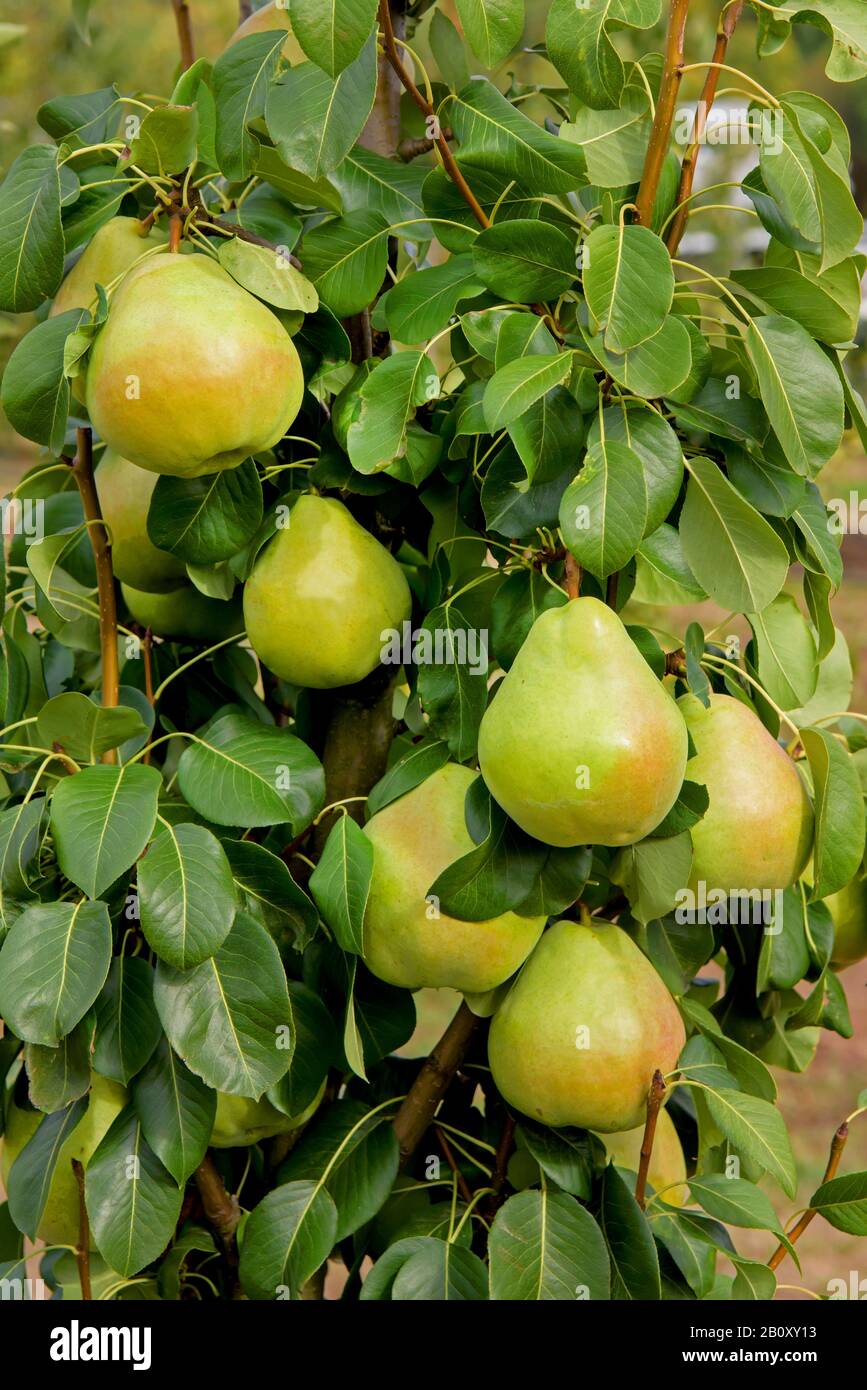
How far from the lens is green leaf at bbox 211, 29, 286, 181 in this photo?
813 mm

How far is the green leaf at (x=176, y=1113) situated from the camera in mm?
850

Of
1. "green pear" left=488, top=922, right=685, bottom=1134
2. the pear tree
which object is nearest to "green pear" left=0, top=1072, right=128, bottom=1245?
the pear tree

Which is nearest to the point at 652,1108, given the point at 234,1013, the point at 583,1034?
the point at 583,1034

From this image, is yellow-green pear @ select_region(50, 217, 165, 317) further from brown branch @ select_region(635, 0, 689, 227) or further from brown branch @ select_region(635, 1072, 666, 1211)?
brown branch @ select_region(635, 1072, 666, 1211)

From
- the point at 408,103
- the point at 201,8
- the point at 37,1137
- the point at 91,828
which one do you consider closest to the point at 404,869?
the point at 91,828

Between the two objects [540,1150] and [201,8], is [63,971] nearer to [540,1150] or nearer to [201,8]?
[540,1150]

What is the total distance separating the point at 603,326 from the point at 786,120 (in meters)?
0.18

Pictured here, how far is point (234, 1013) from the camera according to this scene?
2.72 ft

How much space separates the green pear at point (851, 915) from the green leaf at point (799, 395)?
45 cm

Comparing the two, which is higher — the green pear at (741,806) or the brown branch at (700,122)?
the brown branch at (700,122)

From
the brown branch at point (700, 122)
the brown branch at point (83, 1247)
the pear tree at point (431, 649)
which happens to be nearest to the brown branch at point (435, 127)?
the pear tree at point (431, 649)

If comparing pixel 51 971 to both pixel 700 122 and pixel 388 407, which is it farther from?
pixel 700 122

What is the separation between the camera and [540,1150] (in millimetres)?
933

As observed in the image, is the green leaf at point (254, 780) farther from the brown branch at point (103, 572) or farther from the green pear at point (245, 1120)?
the green pear at point (245, 1120)
